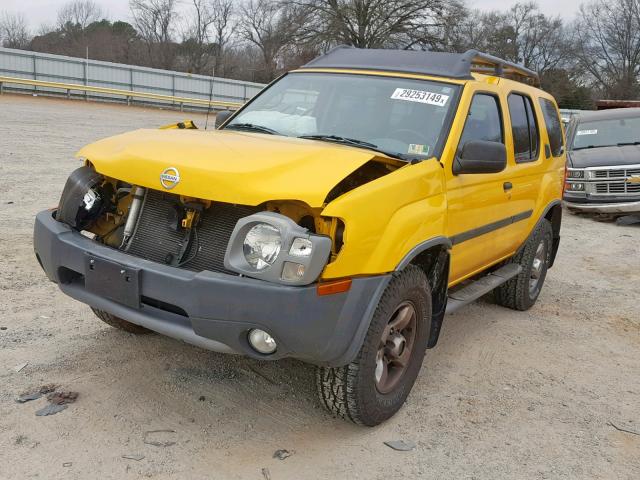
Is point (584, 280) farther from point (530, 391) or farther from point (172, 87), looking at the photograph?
point (172, 87)

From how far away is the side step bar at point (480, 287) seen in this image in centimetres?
441

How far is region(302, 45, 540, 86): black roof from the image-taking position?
14.6 feet

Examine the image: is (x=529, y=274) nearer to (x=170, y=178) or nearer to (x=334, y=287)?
(x=334, y=287)

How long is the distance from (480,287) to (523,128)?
55.1 inches

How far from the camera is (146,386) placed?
3840 mm

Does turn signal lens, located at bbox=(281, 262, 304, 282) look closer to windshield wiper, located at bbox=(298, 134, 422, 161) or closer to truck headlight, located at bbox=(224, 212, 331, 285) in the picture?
truck headlight, located at bbox=(224, 212, 331, 285)

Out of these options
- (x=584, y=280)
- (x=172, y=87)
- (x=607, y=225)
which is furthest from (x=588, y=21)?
(x=584, y=280)

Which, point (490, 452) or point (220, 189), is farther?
point (490, 452)

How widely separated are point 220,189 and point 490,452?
6.47 feet

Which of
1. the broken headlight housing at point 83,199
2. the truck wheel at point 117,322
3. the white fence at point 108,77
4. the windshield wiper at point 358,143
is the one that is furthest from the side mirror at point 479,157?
the white fence at point 108,77

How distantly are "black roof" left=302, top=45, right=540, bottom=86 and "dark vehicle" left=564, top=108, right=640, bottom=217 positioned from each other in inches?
266

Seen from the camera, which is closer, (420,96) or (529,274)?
(420,96)

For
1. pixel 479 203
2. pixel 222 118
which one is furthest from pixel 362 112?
pixel 222 118

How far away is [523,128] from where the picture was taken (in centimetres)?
529
